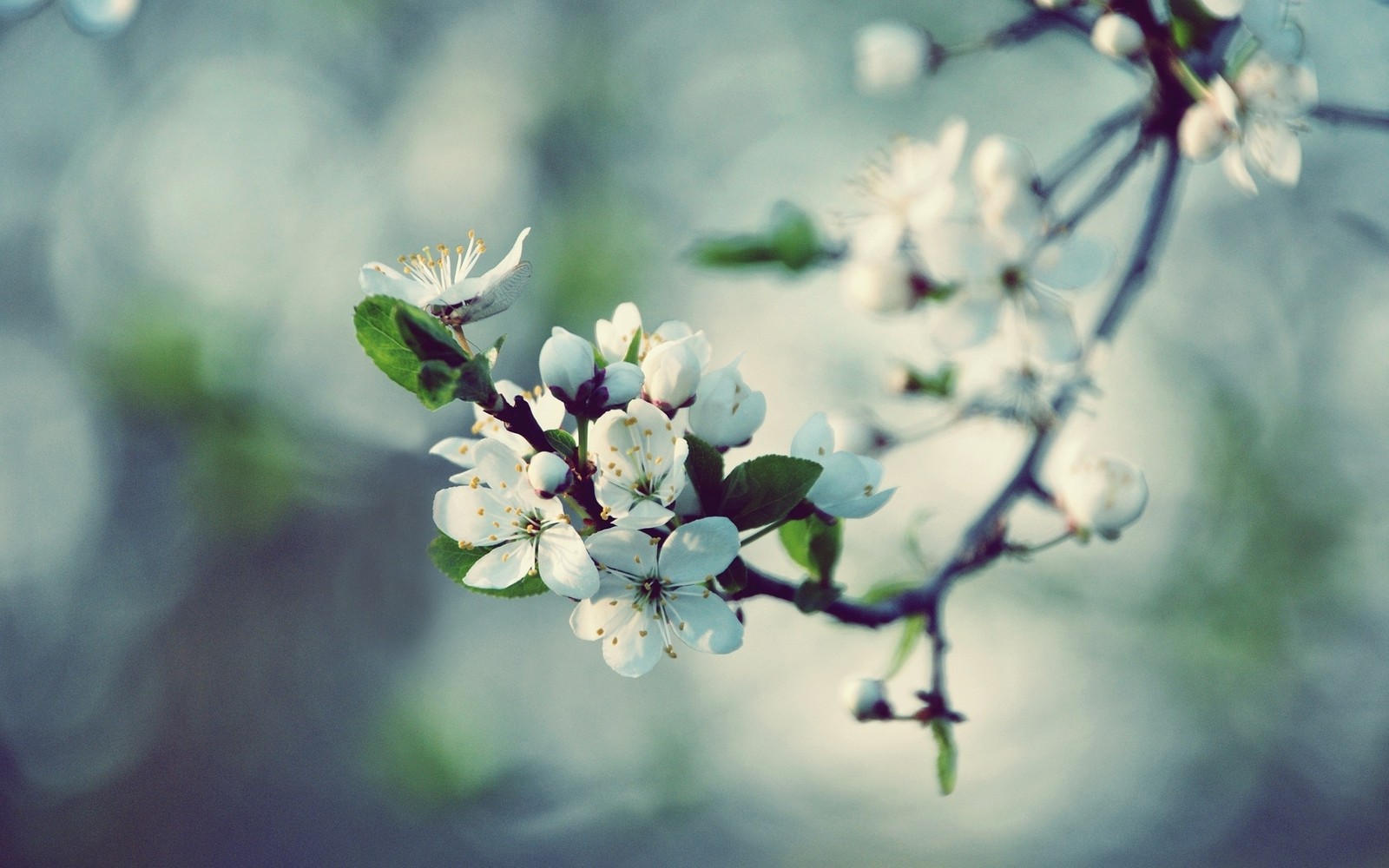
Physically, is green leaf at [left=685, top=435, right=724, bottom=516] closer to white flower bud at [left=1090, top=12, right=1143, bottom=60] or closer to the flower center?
the flower center

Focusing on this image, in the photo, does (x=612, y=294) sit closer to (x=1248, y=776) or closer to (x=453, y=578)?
(x=453, y=578)

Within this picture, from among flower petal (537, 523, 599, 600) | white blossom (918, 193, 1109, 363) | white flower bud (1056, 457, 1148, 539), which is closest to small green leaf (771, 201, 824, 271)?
white blossom (918, 193, 1109, 363)

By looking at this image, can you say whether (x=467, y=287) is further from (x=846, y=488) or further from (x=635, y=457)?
(x=846, y=488)

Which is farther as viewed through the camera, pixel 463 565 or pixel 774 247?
pixel 774 247

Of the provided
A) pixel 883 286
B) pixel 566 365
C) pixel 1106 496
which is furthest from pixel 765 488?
pixel 1106 496

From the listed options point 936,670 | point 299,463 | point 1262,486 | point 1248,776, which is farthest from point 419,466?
point 1248,776
